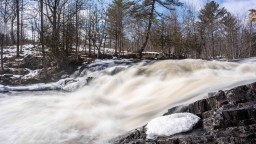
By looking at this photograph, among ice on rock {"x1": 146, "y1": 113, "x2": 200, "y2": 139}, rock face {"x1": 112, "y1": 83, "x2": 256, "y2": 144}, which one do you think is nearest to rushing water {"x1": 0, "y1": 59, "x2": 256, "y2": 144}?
ice on rock {"x1": 146, "y1": 113, "x2": 200, "y2": 139}

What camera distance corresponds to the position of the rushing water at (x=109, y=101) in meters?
8.21

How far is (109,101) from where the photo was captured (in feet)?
38.8

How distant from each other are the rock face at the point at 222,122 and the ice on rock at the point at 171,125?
0.11 m

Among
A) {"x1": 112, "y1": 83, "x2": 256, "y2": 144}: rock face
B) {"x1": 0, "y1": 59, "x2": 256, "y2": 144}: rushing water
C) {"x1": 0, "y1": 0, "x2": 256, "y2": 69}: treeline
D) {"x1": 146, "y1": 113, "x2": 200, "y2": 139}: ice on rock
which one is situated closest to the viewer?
{"x1": 112, "y1": 83, "x2": 256, "y2": 144}: rock face

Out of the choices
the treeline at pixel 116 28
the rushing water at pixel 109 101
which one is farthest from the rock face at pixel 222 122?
the treeline at pixel 116 28

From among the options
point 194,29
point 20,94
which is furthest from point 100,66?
point 194,29

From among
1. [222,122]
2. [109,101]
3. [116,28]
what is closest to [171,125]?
[222,122]

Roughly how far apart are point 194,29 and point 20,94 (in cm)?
3388

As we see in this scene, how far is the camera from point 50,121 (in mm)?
9219

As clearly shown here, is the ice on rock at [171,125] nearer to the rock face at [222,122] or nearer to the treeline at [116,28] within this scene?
the rock face at [222,122]

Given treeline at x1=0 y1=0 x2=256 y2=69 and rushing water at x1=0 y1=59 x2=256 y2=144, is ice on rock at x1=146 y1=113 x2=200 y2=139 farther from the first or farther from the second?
treeline at x1=0 y1=0 x2=256 y2=69

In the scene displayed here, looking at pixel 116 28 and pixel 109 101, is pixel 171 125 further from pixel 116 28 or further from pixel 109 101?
pixel 116 28

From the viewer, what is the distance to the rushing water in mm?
8211

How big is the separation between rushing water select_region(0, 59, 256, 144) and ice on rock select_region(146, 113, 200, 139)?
1415 millimetres
